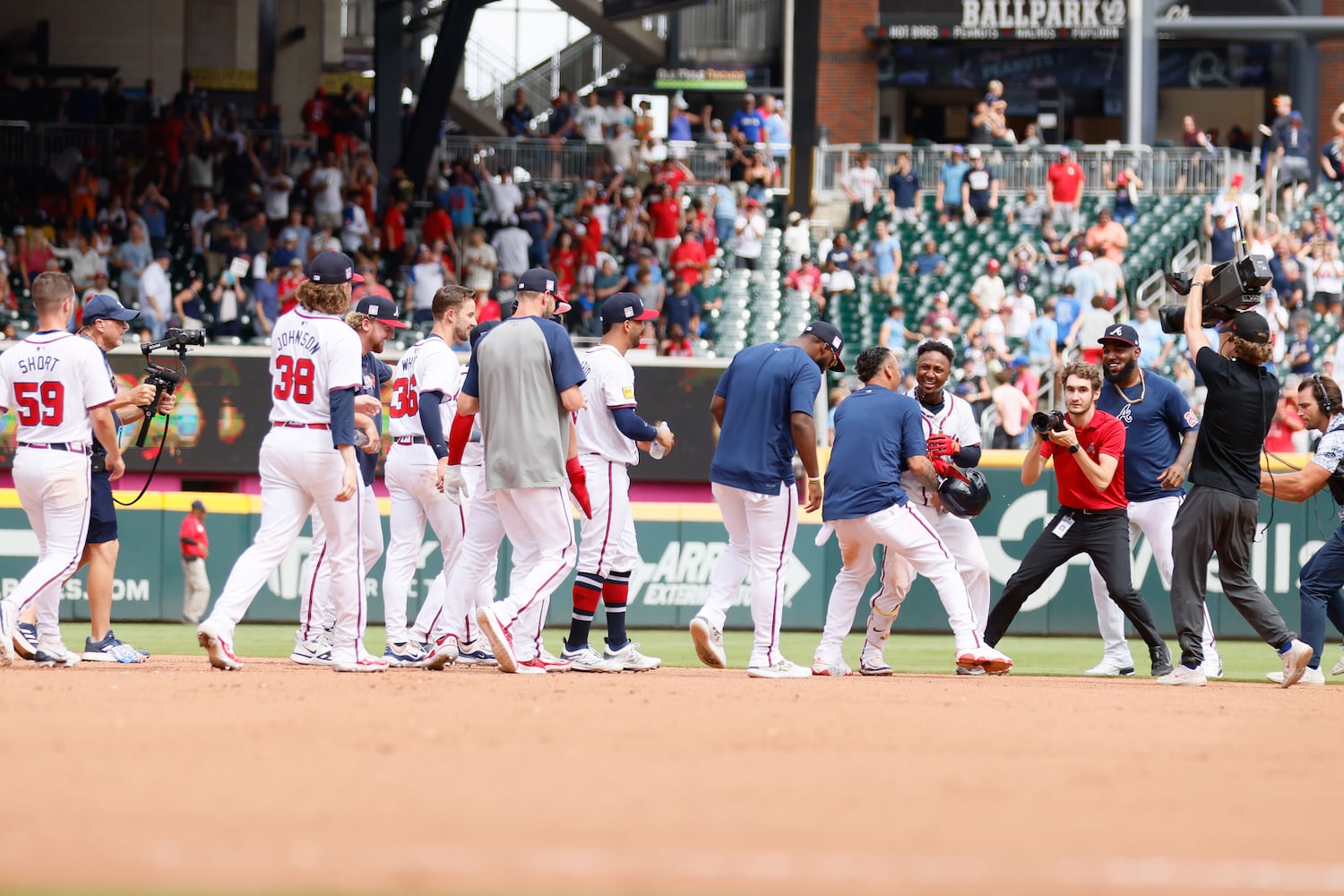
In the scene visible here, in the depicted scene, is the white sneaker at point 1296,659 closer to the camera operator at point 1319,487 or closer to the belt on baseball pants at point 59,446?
the camera operator at point 1319,487

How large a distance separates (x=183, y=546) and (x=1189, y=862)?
1226 centimetres

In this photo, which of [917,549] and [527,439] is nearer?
[527,439]

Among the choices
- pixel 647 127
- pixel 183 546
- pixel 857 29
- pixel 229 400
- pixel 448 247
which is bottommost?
pixel 183 546

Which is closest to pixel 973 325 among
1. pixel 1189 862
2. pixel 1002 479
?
pixel 1002 479

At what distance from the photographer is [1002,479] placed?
16.0 m

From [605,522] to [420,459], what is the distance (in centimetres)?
116

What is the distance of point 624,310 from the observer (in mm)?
9883

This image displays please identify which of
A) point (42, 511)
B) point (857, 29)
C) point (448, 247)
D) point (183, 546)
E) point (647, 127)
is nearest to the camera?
point (42, 511)

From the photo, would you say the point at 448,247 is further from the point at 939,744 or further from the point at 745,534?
the point at 939,744

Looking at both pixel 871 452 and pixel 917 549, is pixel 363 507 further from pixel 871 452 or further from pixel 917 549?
pixel 917 549

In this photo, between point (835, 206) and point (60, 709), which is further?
point (835, 206)

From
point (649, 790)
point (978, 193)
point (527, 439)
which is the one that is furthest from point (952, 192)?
point (649, 790)

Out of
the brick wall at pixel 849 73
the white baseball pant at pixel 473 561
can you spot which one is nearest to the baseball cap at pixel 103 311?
the white baseball pant at pixel 473 561

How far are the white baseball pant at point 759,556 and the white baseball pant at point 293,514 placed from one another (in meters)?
1.95
